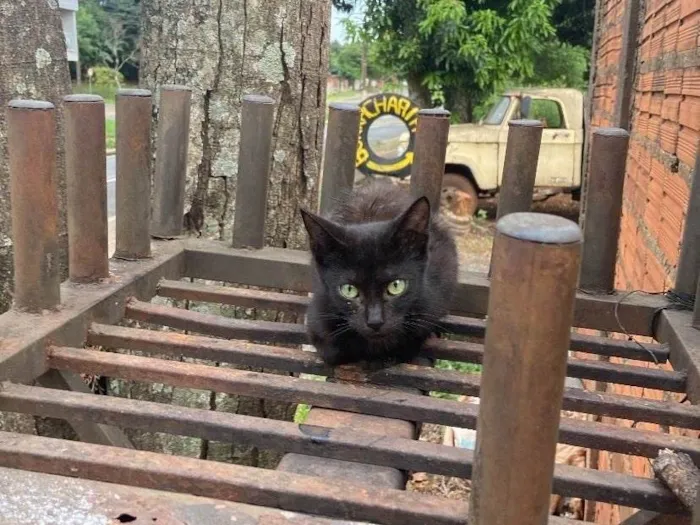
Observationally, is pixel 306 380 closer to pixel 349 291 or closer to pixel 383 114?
pixel 349 291

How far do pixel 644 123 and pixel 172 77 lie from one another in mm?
2578

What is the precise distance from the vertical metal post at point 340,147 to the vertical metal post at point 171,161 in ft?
1.37

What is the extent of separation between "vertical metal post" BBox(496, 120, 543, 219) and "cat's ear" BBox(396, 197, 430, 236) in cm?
31

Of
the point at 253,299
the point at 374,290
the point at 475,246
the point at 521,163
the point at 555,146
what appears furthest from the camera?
the point at 555,146

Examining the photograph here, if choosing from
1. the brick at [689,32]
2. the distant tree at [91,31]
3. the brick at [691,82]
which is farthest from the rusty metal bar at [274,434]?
the distant tree at [91,31]

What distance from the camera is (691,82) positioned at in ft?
8.72

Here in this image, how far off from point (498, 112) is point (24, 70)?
995 cm

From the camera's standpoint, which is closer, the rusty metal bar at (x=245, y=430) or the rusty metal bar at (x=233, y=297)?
the rusty metal bar at (x=245, y=430)

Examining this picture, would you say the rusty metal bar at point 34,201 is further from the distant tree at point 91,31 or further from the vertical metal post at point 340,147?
the distant tree at point 91,31

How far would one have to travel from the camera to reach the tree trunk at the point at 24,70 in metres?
2.30

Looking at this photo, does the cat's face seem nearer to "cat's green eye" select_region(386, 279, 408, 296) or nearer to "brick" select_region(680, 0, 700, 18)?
"cat's green eye" select_region(386, 279, 408, 296)

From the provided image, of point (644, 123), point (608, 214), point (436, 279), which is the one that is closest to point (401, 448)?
point (436, 279)

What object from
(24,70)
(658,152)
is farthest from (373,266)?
(658,152)

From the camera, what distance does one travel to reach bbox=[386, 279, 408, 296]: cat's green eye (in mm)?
1941
